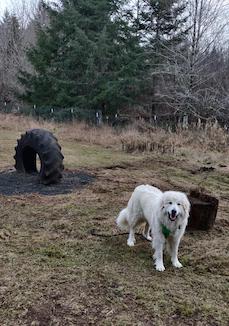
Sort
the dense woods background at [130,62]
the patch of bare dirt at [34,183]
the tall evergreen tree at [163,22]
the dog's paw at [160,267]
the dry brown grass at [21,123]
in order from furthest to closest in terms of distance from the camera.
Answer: the tall evergreen tree at [163,22], the dense woods background at [130,62], the dry brown grass at [21,123], the patch of bare dirt at [34,183], the dog's paw at [160,267]

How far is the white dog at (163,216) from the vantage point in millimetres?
3930

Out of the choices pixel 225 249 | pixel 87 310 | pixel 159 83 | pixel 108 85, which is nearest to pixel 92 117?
pixel 108 85

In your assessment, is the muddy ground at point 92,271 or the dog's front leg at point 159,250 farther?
the dog's front leg at point 159,250

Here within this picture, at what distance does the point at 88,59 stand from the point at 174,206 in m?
18.0

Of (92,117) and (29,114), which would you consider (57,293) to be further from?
(29,114)

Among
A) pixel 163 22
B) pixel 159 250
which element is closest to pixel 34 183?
pixel 159 250

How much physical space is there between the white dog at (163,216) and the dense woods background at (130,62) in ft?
49.9

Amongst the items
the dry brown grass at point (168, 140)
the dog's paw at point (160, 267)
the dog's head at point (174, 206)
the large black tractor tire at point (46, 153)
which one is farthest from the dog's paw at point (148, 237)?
the dry brown grass at point (168, 140)

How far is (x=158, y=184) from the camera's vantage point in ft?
25.7

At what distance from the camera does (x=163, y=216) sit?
398cm

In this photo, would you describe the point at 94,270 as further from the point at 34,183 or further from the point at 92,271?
the point at 34,183

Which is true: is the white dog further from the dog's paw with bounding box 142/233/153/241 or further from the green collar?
the dog's paw with bounding box 142/233/153/241

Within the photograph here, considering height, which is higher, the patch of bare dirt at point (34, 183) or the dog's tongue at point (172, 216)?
the dog's tongue at point (172, 216)

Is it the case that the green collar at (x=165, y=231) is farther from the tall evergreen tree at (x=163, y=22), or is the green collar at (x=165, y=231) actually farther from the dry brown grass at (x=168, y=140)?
the tall evergreen tree at (x=163, y=22)
